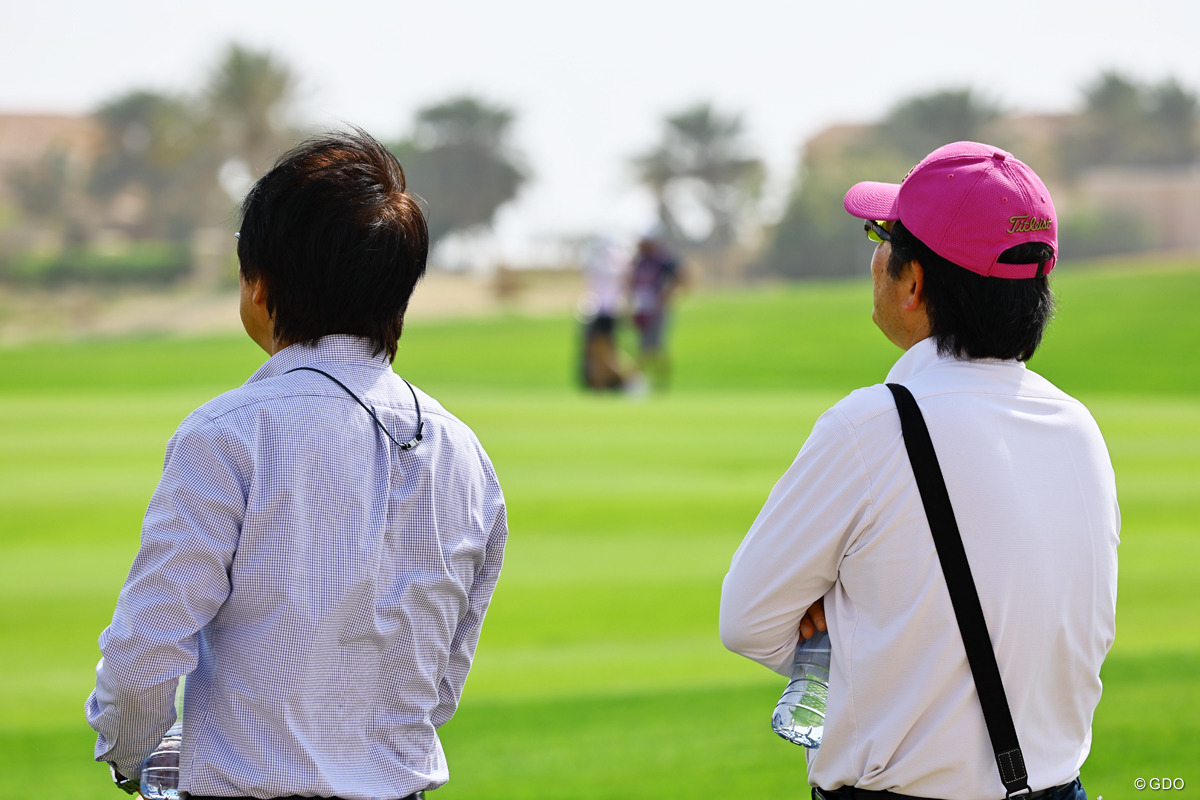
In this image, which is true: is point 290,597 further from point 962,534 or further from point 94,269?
point 94,269

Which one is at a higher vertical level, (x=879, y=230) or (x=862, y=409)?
(x=879, y=230)

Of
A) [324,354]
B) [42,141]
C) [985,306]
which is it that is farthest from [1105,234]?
[42,141]

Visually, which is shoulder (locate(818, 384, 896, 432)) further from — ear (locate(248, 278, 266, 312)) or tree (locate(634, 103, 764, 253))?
tree (locate(634, 103, 764, 253))

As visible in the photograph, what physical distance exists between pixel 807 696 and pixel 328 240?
3.60 ft

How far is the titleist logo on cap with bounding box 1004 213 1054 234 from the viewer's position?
209 cm

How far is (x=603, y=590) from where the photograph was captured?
671 cm

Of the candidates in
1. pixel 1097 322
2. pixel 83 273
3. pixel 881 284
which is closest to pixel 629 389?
pixel 881 284

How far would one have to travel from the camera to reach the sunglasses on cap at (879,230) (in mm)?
A: 2242

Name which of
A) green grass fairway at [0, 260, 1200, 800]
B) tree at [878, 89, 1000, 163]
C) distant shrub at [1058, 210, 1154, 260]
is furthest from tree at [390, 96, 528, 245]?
green grass fairway at [0, 260, 1200, 800]

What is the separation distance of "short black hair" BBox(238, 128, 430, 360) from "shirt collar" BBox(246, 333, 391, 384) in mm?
13

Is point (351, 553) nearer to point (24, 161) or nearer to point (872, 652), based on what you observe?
point (872, 652)

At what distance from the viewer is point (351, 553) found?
1956 mm

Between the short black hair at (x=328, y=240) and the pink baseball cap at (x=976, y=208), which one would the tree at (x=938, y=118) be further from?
the short black hair at (x=328, y=240)

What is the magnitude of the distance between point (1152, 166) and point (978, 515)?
7758 cm
